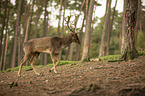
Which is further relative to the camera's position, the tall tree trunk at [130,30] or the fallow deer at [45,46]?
the fallow deer at [45,46]

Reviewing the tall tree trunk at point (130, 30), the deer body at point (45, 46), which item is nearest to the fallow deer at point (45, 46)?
the deer body at point (45, 46)

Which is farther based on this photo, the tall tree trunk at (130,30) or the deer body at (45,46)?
the deer body at (45,46)

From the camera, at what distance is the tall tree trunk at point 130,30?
7.57 metres

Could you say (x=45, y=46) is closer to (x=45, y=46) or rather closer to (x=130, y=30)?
(x=45, y=46)

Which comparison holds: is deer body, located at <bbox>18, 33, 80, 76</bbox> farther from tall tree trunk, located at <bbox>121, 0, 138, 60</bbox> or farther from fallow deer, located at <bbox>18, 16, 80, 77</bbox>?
tall tree trunk, located at <bbox>121, 0, 138, 60</bbox>

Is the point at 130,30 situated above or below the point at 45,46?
above

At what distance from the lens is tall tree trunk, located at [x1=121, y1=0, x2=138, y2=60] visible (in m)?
7.57

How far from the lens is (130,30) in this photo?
7.64 meters

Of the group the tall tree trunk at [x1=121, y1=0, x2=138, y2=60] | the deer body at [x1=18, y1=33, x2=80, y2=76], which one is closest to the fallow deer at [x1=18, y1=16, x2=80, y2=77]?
the deer body at [x1=18, y1=33, x2=80, y2=76]

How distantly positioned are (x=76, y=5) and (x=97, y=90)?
22.0m

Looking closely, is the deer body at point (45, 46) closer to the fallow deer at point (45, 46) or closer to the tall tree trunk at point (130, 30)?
the fallow deer at point (45, 46)

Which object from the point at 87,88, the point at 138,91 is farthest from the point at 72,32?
the point at 138,91

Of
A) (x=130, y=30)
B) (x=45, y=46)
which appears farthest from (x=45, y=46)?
(x=130, y=30)

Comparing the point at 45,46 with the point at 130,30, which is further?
the point at 45,46
